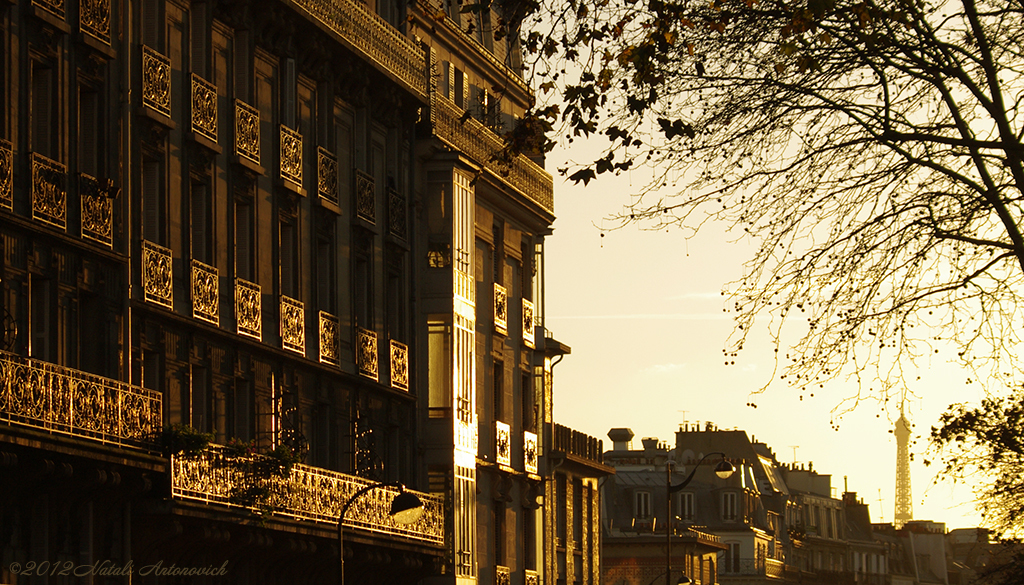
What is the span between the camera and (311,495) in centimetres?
3447

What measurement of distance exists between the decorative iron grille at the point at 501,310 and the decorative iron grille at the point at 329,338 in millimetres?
11892

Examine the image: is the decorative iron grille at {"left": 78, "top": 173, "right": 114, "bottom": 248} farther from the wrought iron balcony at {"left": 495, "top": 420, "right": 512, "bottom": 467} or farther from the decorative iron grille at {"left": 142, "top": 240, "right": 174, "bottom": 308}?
the wrought iron balcony at {"left": 495, "top": 420, "right": 512, "bottom": 467}

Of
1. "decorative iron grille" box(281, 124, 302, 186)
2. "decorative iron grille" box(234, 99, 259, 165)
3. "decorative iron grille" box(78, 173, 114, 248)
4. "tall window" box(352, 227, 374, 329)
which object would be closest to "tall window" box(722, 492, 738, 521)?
"tall window" box(352, 227, 374, 329)

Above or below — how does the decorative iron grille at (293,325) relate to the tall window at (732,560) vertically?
above

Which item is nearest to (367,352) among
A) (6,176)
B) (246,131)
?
(246,131)

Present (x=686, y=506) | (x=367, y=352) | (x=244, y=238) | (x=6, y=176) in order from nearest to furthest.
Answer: (x=6, y=176), (x=244, y=238), (x=367, y=352), (x=686, y=506)

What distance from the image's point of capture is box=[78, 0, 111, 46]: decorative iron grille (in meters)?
28.0

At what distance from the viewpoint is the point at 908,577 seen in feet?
551

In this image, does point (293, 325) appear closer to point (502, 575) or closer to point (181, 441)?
point (181, 441)

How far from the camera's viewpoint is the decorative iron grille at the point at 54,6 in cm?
2684

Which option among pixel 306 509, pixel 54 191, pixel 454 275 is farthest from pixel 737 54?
pixel 454 275

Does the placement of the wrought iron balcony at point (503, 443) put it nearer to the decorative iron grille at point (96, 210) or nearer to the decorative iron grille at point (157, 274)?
the decorative iron grille at point (157, 274)

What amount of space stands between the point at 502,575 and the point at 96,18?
24917 mm

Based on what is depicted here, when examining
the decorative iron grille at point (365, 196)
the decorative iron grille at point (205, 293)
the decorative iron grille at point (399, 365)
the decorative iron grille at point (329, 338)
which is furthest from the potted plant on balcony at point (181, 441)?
the decorative iron grille at point (399, 365)
